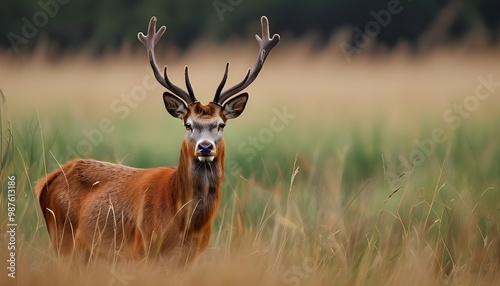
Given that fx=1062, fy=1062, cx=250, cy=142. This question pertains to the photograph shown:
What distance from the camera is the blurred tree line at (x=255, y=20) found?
28.6ft

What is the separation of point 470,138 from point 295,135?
142cm

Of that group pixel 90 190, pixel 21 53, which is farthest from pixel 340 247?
pixel 21 53

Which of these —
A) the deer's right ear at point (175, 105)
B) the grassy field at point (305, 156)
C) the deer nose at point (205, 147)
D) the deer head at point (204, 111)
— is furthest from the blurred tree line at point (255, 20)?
the deer nose at point (205, 147)

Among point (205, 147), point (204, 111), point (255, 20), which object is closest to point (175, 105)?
point (204, 111)

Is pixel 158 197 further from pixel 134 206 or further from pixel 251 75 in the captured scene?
pixel 251 75

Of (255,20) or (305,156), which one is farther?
(255,20)

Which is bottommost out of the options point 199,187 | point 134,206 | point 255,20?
point 134,206

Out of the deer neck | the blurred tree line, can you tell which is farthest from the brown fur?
the blurred tree line

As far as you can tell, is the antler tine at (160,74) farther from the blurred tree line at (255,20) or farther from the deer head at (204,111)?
the blurred tree line at (255,20)

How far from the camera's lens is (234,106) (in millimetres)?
7422

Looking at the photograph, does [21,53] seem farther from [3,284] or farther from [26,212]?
[3,284]

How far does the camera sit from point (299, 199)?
8062 millimetres

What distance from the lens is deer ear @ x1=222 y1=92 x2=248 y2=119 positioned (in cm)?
739

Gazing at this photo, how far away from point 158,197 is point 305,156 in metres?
1.53
